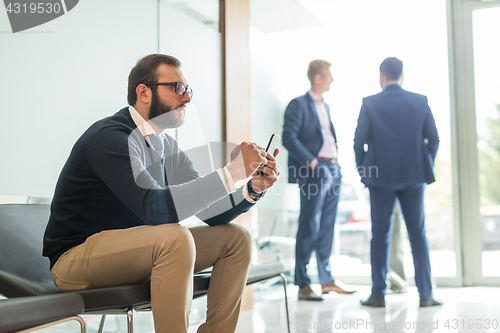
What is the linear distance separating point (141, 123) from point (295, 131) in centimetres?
222

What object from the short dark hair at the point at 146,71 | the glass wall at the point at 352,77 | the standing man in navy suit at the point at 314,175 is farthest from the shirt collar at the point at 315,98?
the short dark hair at the point at 146,71

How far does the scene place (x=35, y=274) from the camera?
1.49m

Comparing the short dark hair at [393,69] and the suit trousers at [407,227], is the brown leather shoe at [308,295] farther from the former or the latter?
the short dark hair at [393,69]

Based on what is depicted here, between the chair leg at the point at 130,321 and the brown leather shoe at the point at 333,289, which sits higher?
the chair leg at the point at 130,321

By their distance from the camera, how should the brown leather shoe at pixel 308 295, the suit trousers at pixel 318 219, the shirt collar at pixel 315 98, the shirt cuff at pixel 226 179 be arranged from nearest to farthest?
the shirt cuff at pixel 226 179 < the brown leather shoe at pixel 308 295 < the suit trousers at pixel 318 219 < the shirt collar at pixel 315 98

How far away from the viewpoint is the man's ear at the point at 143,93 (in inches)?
65.8

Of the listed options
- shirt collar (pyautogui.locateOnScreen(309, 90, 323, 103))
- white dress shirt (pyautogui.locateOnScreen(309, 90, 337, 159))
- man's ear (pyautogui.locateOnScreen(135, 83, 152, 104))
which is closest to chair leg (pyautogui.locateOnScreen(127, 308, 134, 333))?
man's ear (pyautogui.locateOnScreen(135, 83, 152, 104))

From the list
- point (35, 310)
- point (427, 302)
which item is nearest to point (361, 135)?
point (427, 302)

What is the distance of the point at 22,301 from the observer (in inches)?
41.2

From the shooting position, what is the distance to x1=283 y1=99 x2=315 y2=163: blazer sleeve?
12.1 feet

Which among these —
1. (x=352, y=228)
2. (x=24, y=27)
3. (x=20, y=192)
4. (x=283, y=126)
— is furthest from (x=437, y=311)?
(x=24, y=27)

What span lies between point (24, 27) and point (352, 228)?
3061mm

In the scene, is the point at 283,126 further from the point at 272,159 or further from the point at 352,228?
the point at 272,159

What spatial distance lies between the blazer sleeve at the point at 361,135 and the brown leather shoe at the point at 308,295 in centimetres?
97
